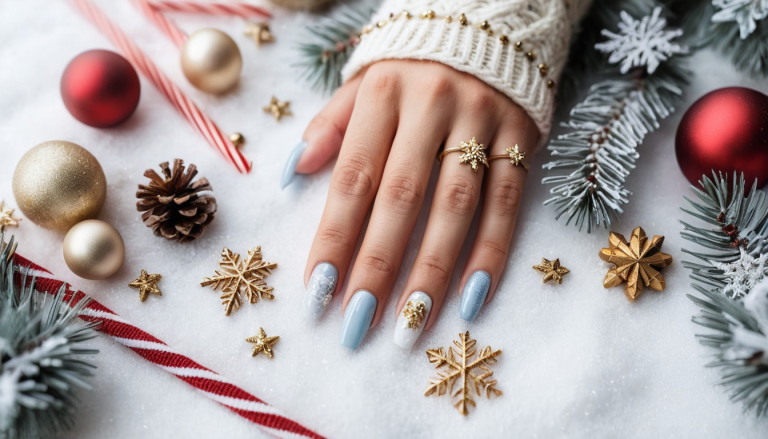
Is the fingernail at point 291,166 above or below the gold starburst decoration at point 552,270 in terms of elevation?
above

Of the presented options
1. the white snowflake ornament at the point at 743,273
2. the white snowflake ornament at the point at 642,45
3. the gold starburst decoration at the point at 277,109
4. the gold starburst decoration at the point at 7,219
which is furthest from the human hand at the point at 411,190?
the gold starburst decoration at the point at 7,219

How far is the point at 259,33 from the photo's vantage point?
1194 millimetres

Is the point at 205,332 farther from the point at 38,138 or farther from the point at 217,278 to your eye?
the point at 38,138

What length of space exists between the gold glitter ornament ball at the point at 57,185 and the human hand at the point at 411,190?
336mm

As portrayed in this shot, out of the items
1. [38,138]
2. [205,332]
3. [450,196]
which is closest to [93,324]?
[205,332]

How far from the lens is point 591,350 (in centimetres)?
87

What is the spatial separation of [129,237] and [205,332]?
0.77ft

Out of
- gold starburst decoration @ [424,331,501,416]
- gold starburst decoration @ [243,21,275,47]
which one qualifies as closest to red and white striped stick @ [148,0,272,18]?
gold starburst decoration @ [243,21,275,47]

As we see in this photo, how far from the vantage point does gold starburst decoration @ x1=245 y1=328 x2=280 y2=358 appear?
86cm

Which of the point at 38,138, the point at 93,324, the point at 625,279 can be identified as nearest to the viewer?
the point at 93,324

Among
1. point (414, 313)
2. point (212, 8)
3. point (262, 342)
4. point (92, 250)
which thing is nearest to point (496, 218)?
point (414, 313)

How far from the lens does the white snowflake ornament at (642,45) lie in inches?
39.7

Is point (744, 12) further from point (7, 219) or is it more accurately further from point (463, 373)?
point (7, 219)

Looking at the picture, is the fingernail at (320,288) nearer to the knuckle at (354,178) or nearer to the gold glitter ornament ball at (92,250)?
the knuckle at (354,178)
